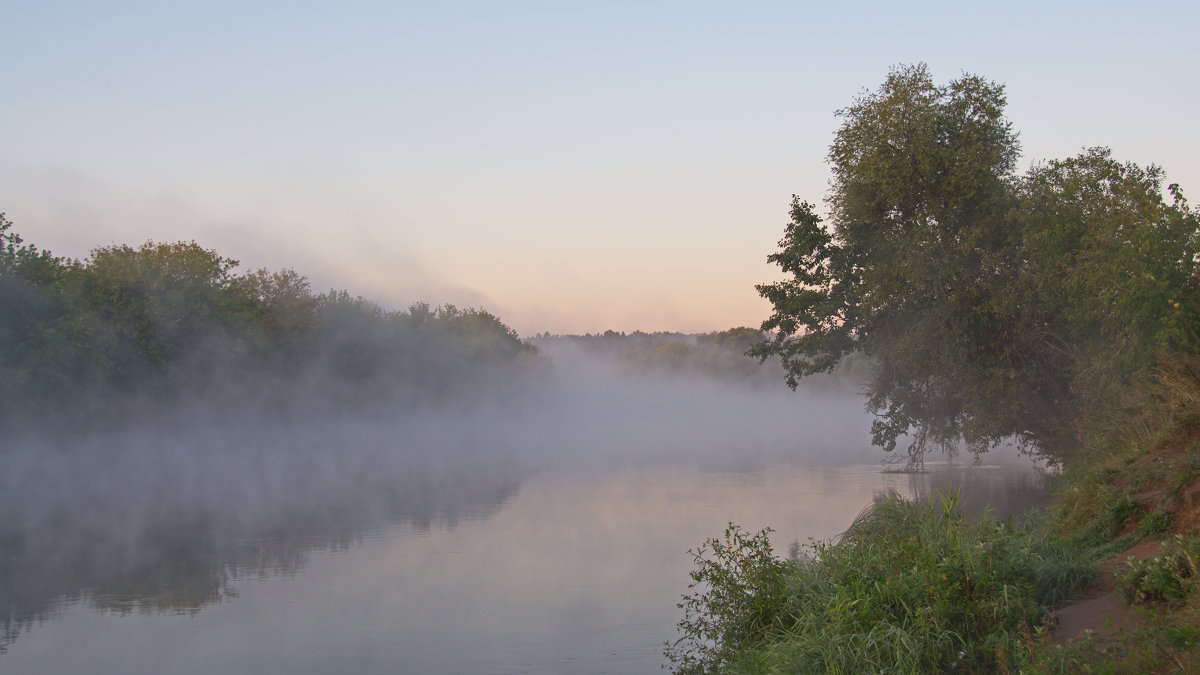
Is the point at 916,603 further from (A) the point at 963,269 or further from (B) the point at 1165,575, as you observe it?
(A) the point at 963,269

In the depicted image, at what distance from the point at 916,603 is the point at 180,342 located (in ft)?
175

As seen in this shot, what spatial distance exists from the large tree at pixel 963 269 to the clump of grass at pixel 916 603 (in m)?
12.5

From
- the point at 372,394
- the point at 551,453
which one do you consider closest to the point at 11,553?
the point at 551,453

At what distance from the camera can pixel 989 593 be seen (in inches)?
342

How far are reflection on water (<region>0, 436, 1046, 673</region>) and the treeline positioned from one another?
728cm

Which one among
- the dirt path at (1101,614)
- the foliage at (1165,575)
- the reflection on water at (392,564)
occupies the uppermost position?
the foliage at (1165,575)

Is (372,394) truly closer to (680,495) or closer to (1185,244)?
(680,495)

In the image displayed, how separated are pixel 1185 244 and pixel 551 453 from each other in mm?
42112

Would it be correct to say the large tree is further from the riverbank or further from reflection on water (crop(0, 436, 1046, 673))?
the riverbank

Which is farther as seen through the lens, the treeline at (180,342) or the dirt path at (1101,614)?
the treeline at (180,342)

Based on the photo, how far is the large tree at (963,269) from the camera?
75.4ft

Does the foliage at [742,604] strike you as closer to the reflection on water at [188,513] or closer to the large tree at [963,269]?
the reflection on water at [188,513]

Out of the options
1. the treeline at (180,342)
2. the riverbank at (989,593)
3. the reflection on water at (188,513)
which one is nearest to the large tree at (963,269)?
the riverbank at (989,593)

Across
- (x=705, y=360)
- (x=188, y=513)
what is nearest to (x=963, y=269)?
(x=188, y=513)
